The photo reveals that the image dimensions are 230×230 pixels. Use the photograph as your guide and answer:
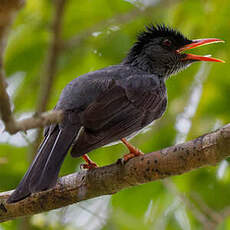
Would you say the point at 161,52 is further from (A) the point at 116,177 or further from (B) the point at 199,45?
(A) the point at 116,177

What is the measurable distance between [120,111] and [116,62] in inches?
58.9

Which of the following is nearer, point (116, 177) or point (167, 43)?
point (116, 177)

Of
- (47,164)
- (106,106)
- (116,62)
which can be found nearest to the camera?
(47,164)

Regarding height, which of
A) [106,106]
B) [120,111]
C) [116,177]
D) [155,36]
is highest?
[106,106]

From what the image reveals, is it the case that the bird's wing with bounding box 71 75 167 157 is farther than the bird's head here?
No

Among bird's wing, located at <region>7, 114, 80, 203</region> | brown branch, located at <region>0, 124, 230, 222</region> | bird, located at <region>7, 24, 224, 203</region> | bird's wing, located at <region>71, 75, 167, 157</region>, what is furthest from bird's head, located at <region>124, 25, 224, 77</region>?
brown branch, located at <region>0, 124, 230, 222</region>

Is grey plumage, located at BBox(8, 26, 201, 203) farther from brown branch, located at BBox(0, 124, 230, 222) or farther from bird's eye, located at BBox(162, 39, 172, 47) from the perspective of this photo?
brown branch, located at BBox(0, 124, 230, 222)

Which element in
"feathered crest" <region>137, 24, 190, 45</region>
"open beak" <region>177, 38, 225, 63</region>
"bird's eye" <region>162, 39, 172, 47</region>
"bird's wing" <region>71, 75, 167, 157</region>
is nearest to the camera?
"bird's wing" <region>71, 75, 167, 157</region>

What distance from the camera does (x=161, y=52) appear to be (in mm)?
5363

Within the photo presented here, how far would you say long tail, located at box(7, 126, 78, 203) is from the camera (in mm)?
3123

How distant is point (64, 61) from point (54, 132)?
1557mm

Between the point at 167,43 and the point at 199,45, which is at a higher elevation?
the point at 199,45

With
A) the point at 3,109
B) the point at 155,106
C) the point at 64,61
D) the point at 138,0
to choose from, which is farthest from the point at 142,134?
the point at 3,109

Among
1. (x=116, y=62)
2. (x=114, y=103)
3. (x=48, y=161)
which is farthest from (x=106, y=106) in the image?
Result: (x=116, y=62)
